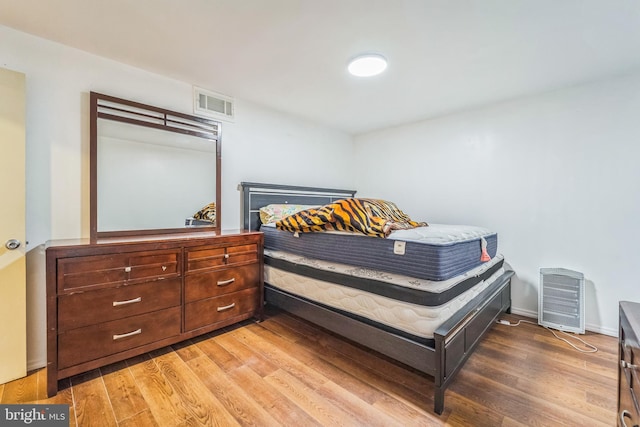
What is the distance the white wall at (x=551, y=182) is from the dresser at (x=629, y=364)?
1.95m

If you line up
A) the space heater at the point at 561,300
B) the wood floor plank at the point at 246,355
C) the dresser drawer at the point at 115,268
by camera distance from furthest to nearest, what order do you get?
the space heater at the point at 561,300, the wood floor plank at the point at 246,355, the dresser drawer at the point at 115,268

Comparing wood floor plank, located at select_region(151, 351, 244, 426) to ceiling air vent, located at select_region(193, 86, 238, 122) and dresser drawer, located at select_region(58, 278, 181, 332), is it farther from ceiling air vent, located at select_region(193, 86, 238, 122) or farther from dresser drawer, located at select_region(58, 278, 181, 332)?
ceiling air vent, located at select_region(193, 86, 238, 122)

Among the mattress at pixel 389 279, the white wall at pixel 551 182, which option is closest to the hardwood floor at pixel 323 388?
the mattress at pixel 389 279

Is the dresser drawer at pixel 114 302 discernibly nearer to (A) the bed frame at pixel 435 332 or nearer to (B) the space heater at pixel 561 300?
(A) the bed frame at pixel 435 332

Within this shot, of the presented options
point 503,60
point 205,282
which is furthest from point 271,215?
point 503,60

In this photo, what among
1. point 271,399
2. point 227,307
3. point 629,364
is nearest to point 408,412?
point 271,399

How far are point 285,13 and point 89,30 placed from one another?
1.35m

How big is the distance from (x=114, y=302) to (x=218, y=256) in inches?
29.0

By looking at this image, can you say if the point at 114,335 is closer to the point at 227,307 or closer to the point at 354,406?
the point at 227,307

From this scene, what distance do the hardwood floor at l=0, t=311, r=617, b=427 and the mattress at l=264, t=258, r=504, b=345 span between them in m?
0.39

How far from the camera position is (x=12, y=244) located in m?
1.73

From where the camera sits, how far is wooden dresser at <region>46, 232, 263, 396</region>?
1631mm

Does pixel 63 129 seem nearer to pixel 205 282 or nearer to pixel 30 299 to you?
pixel 30 299

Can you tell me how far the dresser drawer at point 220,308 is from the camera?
2148 mm
